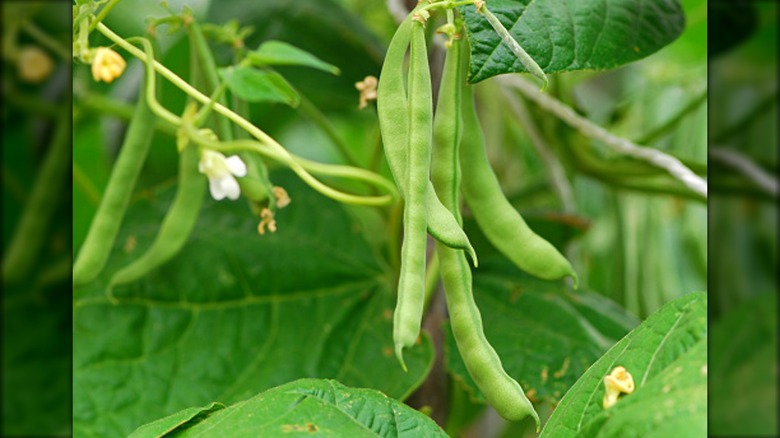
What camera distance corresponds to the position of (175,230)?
0.47 meters

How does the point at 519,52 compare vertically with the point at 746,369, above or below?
above

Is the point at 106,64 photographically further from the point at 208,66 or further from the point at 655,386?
the point at 655,386

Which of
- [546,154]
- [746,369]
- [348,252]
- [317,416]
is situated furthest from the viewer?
[746,369]

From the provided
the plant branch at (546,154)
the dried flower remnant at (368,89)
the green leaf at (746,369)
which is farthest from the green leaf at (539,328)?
the green leaf at (746,369)

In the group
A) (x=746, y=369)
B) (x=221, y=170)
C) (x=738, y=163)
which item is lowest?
(x=746, y=369)

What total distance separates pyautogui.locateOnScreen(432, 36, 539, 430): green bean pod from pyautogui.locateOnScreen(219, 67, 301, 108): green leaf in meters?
0.08

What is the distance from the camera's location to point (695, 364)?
0.32 metres

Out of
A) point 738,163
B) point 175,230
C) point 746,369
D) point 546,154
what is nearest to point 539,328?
point 175,230

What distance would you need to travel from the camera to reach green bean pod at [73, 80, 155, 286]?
1.44ft

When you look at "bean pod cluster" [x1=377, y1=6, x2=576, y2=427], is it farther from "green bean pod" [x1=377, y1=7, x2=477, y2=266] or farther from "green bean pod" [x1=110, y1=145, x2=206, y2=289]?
"green bean pod" [x1=110, y1=145, x2=206, y2=289]

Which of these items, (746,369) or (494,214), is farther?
(746,369)

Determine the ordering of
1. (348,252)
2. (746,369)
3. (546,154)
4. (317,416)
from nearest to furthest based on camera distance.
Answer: (317,416) → (348,252) → (546,154) → (746,369)

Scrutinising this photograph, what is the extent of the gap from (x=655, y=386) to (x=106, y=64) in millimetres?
257

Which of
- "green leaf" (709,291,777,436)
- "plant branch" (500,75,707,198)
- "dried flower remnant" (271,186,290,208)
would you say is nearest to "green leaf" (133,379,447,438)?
"dried flower remnant" (271,186,290,208)
